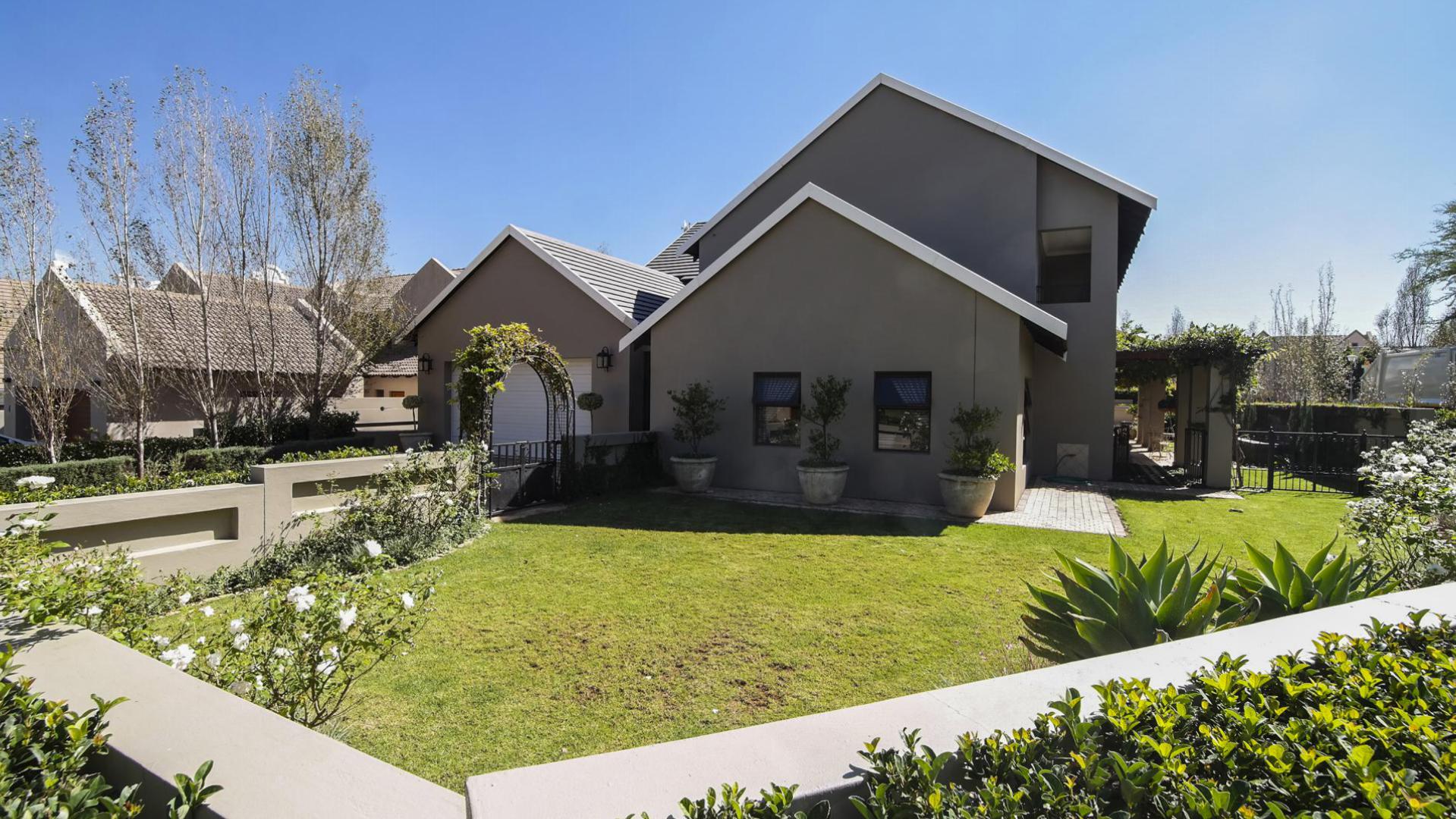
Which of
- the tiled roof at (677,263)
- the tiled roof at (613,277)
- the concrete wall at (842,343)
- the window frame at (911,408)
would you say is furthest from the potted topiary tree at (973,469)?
the tiled roof at (677,263)

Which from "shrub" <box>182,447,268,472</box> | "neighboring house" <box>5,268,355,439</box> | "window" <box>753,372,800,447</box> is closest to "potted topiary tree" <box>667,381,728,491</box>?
"window" <box>753,372,800,447</box>

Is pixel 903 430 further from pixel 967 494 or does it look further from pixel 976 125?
pixel 976 125

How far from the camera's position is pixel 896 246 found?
11.1m

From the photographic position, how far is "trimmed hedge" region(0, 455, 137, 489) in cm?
967

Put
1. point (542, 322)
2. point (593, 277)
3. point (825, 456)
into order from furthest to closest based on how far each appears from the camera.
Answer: point (542, 322) < point (593, 277) < point (825, 456)

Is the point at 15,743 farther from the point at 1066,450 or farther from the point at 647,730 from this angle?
the point at 1066,450

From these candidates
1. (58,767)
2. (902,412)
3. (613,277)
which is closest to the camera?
(58,767)

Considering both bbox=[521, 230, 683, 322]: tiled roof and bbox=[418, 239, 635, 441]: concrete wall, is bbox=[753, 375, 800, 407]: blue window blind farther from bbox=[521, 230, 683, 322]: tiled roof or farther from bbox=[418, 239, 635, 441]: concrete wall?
bbox=[521, 230, 683, 322]: tiled roof

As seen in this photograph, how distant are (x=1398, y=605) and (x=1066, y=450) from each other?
11957 mm

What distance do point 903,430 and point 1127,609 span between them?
817 cm

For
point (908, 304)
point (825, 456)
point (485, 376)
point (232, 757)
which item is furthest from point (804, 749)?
point (908, 304)

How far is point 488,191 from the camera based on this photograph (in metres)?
17.0

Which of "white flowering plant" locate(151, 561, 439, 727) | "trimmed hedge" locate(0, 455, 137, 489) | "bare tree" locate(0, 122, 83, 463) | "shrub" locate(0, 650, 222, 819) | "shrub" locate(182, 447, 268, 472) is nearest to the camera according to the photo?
"shrub" locate(0, 650, 222, 819)

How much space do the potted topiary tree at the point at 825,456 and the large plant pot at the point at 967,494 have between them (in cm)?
179
